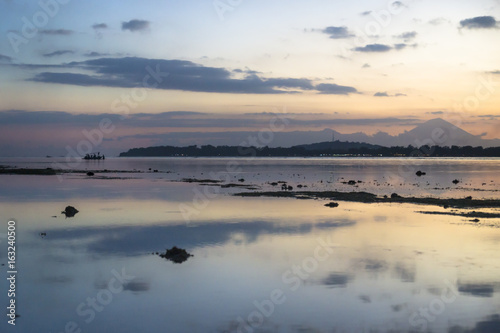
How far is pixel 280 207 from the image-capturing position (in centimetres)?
3791

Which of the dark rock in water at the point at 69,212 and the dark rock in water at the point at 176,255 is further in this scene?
the dark rock in water at the point at 69,212

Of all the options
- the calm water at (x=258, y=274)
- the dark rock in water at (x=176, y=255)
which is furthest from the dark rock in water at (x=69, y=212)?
the dark rock in water at (x=176, y=255)

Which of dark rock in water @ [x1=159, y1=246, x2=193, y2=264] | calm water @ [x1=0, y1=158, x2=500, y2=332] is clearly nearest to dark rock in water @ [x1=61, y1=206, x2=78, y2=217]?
calm water @ [x1=0, y1=158, x2=500, y2=332]

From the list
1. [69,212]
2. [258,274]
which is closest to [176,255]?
[258,274]

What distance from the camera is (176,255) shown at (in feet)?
63.8

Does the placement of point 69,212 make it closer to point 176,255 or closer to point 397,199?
point 176,255

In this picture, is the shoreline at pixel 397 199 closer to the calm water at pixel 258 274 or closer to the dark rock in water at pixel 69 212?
the calm water at pixel 258 274

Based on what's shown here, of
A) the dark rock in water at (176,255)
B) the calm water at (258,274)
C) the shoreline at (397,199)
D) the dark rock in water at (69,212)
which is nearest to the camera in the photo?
the calm water at (258,274)

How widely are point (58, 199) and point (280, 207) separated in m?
22.1

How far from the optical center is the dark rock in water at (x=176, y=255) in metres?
19.1

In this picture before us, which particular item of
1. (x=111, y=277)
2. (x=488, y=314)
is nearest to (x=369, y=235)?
(x=488, y=314)

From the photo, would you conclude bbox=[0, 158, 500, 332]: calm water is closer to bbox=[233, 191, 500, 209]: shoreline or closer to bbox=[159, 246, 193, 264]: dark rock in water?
bbox=[159, 246, 193, 264]: dark rock in water

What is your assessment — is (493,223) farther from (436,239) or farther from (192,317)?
(192,317)

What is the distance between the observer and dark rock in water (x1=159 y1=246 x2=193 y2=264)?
19.1 m
